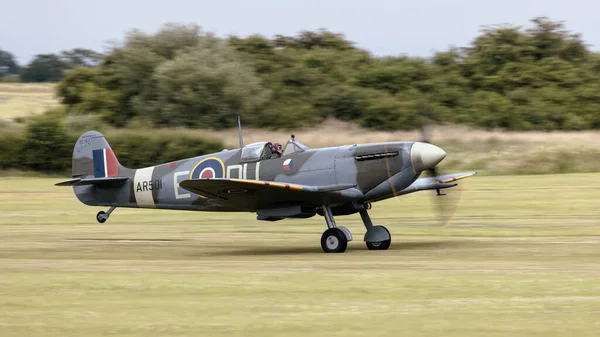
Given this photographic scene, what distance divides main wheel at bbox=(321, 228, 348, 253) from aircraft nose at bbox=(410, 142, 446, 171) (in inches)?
64.9

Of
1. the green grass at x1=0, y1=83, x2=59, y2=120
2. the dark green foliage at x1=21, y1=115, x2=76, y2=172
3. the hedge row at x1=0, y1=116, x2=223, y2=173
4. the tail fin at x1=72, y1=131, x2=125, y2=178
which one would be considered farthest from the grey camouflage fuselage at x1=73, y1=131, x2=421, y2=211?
the green grass at x1=0, y1=83, x2=59, y2=120

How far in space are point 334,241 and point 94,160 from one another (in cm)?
605

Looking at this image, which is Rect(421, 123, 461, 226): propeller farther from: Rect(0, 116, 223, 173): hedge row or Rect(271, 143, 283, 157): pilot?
Rect(0, 116, 223, 173): hedge row

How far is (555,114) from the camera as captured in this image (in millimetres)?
53062

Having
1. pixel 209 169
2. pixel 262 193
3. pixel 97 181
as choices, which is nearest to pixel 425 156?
pixel 262 193

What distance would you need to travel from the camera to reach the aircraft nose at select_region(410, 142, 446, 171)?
571 inches

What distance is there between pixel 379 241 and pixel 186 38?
140 ft

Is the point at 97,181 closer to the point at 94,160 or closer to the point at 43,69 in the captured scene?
the point at 94,160

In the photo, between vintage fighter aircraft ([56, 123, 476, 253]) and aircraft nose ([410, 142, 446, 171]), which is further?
vintage fighter aircraft ([56, 123, 476, 253])

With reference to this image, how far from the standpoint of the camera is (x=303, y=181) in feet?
50.5

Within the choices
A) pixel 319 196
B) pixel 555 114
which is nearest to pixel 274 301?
pixel 319 196

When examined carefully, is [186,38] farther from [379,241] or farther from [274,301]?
[274,301]

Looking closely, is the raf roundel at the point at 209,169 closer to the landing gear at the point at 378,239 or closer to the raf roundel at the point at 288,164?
the raf roundel at the point at 288,164

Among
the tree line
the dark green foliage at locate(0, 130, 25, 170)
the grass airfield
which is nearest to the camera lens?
the grass airfield
